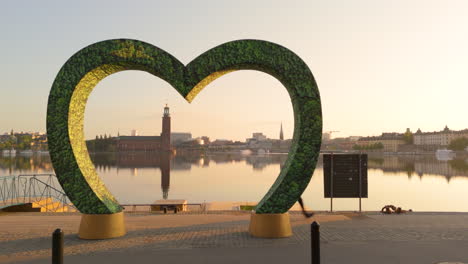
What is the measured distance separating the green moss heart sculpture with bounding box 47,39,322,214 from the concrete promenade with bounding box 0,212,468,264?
3.51ft

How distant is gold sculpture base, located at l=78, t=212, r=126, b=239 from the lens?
8.57 m

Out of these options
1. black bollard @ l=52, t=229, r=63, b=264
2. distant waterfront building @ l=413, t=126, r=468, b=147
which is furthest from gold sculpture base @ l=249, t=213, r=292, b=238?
distant waterfront building @ l=413, t=126, r=468, b=147

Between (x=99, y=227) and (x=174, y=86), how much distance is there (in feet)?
12.4

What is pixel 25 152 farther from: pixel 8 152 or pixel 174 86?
pixel 174 86

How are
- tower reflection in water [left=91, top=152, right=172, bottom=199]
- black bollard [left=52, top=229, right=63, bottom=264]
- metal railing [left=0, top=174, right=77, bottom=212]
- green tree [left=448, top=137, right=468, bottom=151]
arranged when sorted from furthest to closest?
green tree [left=448, top=137, right=468, bottom=151] < tower reflection in water [left=91, top=152, right=172, bottom=199] < metal railing [left=0, top=174, right=77, bottom=212] < black bollard [left=52, top=229, right=63, bottom=264]

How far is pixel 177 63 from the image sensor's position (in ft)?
27.9

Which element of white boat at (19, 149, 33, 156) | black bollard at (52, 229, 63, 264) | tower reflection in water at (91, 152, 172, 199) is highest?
black bollard at (52, 229, 63, 264)

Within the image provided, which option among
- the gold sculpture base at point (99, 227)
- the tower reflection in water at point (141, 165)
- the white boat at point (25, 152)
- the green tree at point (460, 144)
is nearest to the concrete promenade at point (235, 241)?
the gold sculpture base at point (99, 227)

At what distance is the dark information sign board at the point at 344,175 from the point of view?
12211 mm

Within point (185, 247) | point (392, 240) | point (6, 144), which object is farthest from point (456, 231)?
point (6, 144)

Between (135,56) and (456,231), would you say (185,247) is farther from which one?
(456,231)

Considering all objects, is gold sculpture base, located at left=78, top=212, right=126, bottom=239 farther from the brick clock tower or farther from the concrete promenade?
the brick clock tower

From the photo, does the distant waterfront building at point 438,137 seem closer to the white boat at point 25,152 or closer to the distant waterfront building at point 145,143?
the distant waterfront building at point 145,143

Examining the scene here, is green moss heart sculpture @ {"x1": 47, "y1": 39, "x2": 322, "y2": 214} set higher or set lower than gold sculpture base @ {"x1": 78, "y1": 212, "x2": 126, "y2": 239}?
higher
